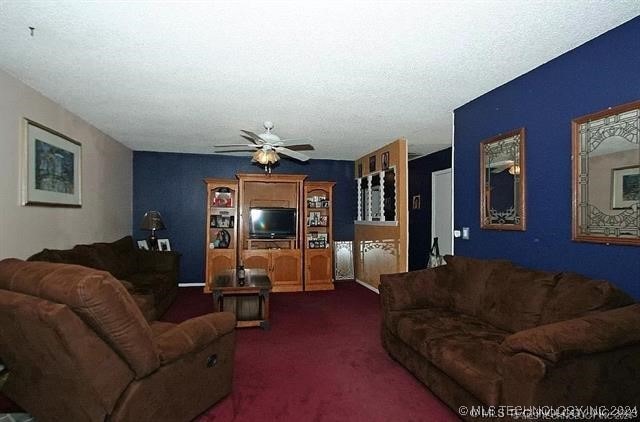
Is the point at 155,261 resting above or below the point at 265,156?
below

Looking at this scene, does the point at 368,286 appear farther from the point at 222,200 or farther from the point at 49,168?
the point at 49,168

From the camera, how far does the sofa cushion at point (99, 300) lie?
5.05 feet

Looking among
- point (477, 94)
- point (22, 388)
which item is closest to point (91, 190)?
point (22, 388)

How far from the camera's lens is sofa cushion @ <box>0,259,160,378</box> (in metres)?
1.54

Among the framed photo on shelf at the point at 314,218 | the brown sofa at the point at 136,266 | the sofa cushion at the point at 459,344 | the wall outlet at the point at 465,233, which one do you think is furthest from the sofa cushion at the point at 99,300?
the framed photo on shelf at the point at 314,218

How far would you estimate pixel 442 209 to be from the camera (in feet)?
20.2

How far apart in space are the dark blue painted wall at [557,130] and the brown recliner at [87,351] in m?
2.65

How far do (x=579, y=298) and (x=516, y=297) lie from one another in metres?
0.46

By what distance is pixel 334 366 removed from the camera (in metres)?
2.96

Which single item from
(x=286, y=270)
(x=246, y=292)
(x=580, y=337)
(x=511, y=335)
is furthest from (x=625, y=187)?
(x=286, y=270)

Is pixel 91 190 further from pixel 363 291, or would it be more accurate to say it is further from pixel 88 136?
pixel 363 291

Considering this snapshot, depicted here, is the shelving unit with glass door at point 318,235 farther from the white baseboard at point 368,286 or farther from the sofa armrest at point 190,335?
the sofa armrest at point 190,335

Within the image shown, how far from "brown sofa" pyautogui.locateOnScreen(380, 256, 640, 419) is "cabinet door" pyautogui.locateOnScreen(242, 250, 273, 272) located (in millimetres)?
3142

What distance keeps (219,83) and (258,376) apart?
2.53m
